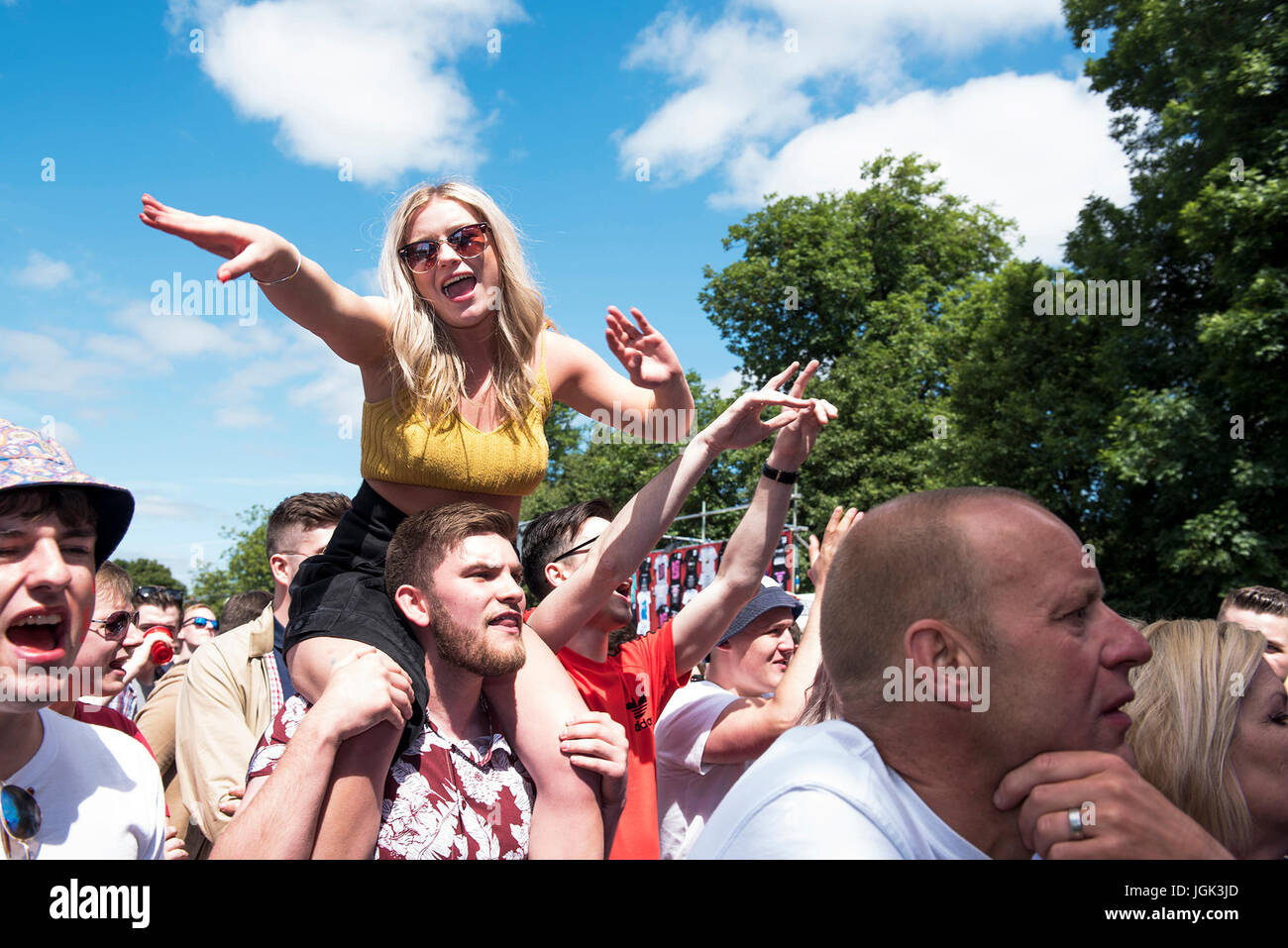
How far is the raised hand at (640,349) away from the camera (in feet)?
10.3

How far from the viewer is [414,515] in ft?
9.29

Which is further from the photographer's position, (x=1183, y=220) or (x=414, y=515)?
(x=1183, y=220)

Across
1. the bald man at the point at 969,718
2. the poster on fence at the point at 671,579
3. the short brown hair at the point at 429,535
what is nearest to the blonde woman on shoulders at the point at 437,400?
the short brown hair at the point at 429,535

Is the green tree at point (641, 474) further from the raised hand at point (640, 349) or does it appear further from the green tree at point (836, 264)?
the raised hand at point (640, 349)

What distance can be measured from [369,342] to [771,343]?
27008 millimetres

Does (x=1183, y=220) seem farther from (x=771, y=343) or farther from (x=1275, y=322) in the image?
(x=771, y=343)

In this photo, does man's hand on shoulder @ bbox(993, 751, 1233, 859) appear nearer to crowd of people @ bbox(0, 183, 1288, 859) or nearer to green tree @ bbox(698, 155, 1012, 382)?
crowd of people @ bbox(0, 183, 1288, 859)

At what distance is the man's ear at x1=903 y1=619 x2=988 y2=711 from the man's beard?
3.94 ft

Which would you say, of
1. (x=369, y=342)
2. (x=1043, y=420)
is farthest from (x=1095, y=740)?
(x=1043, y=420)

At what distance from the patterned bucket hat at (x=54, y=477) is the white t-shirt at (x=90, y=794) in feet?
1.25

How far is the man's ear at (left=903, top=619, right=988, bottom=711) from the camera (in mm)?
1681

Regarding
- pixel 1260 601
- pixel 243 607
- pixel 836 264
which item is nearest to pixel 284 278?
pixel 1260 601

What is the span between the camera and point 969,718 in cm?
168
